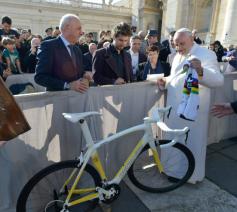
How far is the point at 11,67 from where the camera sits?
18.0ft

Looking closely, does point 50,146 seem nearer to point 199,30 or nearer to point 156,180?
point 156,180

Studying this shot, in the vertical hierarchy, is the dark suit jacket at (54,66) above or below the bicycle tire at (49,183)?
above

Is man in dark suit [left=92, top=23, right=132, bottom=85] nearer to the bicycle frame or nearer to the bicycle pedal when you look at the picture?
the bicycle frame

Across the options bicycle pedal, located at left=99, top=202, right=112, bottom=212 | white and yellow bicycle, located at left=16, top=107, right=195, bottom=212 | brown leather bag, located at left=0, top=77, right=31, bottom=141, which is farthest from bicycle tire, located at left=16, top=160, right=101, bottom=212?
brown leather bag, located at left=0, top=77, right=31, bottom=141

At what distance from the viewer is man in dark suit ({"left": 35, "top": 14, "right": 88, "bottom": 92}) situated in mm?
2283

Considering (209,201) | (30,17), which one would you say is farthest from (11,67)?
(30,17)

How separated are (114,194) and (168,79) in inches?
59.5

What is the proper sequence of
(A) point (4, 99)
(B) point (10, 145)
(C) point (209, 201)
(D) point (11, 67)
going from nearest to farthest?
(A) point (4, 99) → (B) point (10, 145) → (C) point (209, 201) → (D) point (11, 67)

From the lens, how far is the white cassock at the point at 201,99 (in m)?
2.47

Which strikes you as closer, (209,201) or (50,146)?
(50,146)

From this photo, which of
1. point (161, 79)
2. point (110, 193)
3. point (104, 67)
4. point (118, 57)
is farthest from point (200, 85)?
point (110, 193)

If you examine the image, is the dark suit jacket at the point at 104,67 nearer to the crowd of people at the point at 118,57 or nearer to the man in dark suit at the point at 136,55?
the crowd of people at the point at 118,57

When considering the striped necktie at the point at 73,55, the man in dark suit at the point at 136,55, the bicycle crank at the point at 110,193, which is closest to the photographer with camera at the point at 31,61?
the man in dark suit at the point at 136,55

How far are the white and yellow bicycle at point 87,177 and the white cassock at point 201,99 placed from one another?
199 millimetres
